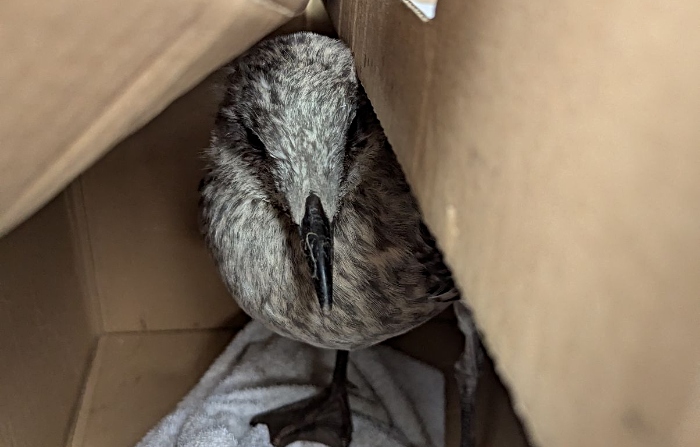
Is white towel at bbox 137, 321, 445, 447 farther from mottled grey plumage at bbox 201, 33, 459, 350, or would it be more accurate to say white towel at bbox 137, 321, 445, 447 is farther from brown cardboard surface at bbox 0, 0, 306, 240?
brown cardboard surface at bbox 0, 0, 306, 240

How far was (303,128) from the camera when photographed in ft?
2.50

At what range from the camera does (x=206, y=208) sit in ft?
3.22

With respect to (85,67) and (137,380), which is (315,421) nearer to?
(137,380)

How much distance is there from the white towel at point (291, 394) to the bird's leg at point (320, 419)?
0.02 metres

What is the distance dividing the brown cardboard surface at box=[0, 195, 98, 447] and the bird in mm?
297

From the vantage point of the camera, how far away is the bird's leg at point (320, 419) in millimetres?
1113

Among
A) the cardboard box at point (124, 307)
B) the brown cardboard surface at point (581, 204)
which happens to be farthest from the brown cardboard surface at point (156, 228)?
the brown cardboard surface at point (581, 204)

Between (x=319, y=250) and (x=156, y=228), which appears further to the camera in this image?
(x=156, y=228)

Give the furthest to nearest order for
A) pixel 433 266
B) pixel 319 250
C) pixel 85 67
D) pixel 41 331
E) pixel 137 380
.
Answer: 1. pixel 137 380
2. pixel 41 331
3. pixel 433 266
4. pixel 319 250
5. pixel 85 67

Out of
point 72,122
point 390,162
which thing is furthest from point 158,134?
point 72,122

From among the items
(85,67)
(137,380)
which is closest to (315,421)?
(137,380)

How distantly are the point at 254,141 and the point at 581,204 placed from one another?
2.19ft

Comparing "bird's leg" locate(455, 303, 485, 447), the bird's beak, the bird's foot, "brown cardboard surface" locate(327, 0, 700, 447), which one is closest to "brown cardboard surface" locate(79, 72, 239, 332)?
the bird's foot

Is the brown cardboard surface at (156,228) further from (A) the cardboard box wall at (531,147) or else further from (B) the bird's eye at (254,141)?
(A) the cardboard box wall at (531,147)
